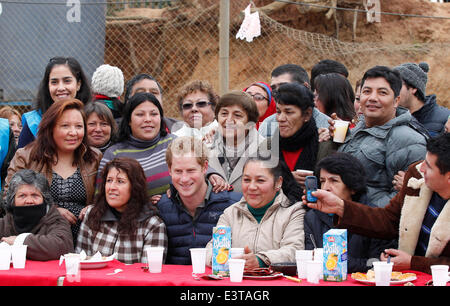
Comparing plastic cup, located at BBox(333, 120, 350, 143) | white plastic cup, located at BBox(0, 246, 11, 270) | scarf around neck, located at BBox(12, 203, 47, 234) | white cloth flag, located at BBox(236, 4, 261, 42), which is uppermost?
white cloth flag, located at BBox(236, 4, 261, 42)

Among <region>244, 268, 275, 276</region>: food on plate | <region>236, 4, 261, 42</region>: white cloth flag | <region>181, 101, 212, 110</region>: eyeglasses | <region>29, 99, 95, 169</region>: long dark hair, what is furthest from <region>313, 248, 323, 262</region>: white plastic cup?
<region>236, 4, 261, 42</region>: white cloth flag

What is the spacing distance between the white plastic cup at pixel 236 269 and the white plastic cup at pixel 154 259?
512mm

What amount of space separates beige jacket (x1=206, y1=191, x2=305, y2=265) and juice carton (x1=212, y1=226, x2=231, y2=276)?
0.36 m

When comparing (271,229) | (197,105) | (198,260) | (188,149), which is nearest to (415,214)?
(271,229)

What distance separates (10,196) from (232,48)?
26.8ft

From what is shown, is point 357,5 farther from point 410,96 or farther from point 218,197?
point 218,197

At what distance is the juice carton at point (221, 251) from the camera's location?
371 cm

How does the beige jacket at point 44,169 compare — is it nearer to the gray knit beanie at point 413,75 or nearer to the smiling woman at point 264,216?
the smiling woman at point 264,216

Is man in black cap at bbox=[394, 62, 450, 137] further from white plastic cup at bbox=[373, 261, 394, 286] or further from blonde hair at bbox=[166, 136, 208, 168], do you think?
white plastic cup at bbox=[373, 261, 394, 286]

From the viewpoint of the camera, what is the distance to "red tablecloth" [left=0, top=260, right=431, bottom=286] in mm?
3504

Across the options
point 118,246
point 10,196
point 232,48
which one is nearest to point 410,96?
point 118,246

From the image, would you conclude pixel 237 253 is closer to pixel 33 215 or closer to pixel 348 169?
pixel 348 169

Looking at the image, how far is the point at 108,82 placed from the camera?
5973 millimetres

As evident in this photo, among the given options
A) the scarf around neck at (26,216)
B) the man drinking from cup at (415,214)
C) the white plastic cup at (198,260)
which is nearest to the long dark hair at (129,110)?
the scarf around neck at (26,216)
